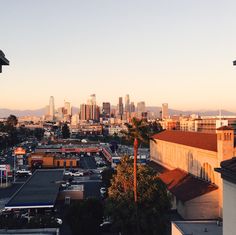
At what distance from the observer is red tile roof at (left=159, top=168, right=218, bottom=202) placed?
134 ft

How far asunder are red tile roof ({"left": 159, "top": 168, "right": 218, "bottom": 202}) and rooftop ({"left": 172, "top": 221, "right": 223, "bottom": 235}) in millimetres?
10841

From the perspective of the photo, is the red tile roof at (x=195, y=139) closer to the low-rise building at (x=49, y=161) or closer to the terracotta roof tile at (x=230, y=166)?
the low-rise building at (x=49, y=161)

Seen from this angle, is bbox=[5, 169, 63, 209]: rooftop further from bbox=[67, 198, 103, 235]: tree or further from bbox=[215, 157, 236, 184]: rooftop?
bbox=[215, 157, 236, 184]: rooftop

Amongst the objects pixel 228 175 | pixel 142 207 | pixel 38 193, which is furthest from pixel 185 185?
pixel 228 175

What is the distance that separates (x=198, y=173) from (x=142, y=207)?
1605 centimetres

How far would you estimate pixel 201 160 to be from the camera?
46906 millimetres

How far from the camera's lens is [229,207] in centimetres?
1138

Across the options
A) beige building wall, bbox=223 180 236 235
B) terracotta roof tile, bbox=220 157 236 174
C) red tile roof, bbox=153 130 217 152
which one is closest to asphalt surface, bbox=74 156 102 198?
red tile roof, bbox=153 130 217 152

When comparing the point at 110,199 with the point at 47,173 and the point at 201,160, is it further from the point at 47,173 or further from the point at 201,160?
the point at 47,173

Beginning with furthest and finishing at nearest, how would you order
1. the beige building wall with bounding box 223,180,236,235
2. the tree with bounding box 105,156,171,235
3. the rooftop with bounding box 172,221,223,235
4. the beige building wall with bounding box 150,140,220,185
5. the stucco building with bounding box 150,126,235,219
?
1. the beige building wall with bounding box 150,140,220,185
2. the stucco building with bounding box 150,126,235,219
3. the tree with bounding box 105,156,171,235
4. the rooftop with bounding box 172,221,223,235
5. the beige building wall with bounding box 223,180,236,235

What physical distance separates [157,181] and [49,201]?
13.2 meters

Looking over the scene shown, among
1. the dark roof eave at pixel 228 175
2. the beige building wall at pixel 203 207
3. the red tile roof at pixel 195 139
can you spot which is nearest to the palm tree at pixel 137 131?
the beige building wall at pixel 203 207

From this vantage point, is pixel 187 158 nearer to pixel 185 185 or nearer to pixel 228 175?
pixel 185 185

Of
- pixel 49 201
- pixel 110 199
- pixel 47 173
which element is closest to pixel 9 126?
pixel 47 173
